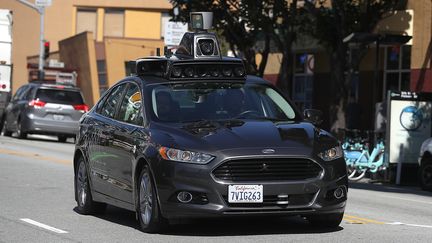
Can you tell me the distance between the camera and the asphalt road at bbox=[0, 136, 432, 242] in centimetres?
901

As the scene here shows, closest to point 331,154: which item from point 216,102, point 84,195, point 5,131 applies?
point 216,102

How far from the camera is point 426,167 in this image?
1889cm

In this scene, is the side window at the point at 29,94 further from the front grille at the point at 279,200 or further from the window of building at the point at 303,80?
the front grille at the point at 279,200

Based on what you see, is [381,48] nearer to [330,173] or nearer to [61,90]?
[61,90]

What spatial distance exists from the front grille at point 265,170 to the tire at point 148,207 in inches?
30.4

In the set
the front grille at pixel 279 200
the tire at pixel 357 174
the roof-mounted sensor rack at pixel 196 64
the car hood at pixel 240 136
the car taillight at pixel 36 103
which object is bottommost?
the tire at pixel 357 174

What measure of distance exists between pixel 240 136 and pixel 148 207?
1189 millimetres

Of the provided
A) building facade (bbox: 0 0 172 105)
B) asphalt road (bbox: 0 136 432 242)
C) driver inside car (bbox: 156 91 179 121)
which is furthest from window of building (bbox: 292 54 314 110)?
building facade (bbox: 0 0 172 105)

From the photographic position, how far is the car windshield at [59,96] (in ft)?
95.3

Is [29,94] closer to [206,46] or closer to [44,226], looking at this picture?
[206,46]

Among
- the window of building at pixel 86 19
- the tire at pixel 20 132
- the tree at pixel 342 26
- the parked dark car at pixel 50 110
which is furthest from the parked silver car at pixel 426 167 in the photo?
the window of building at pixel 86 19

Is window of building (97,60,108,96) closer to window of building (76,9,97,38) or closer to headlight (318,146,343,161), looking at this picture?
window of building (76,9,97,38)

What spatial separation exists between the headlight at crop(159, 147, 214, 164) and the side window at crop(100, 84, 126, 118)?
6.69 feet

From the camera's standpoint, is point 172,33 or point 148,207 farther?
point 172,33
